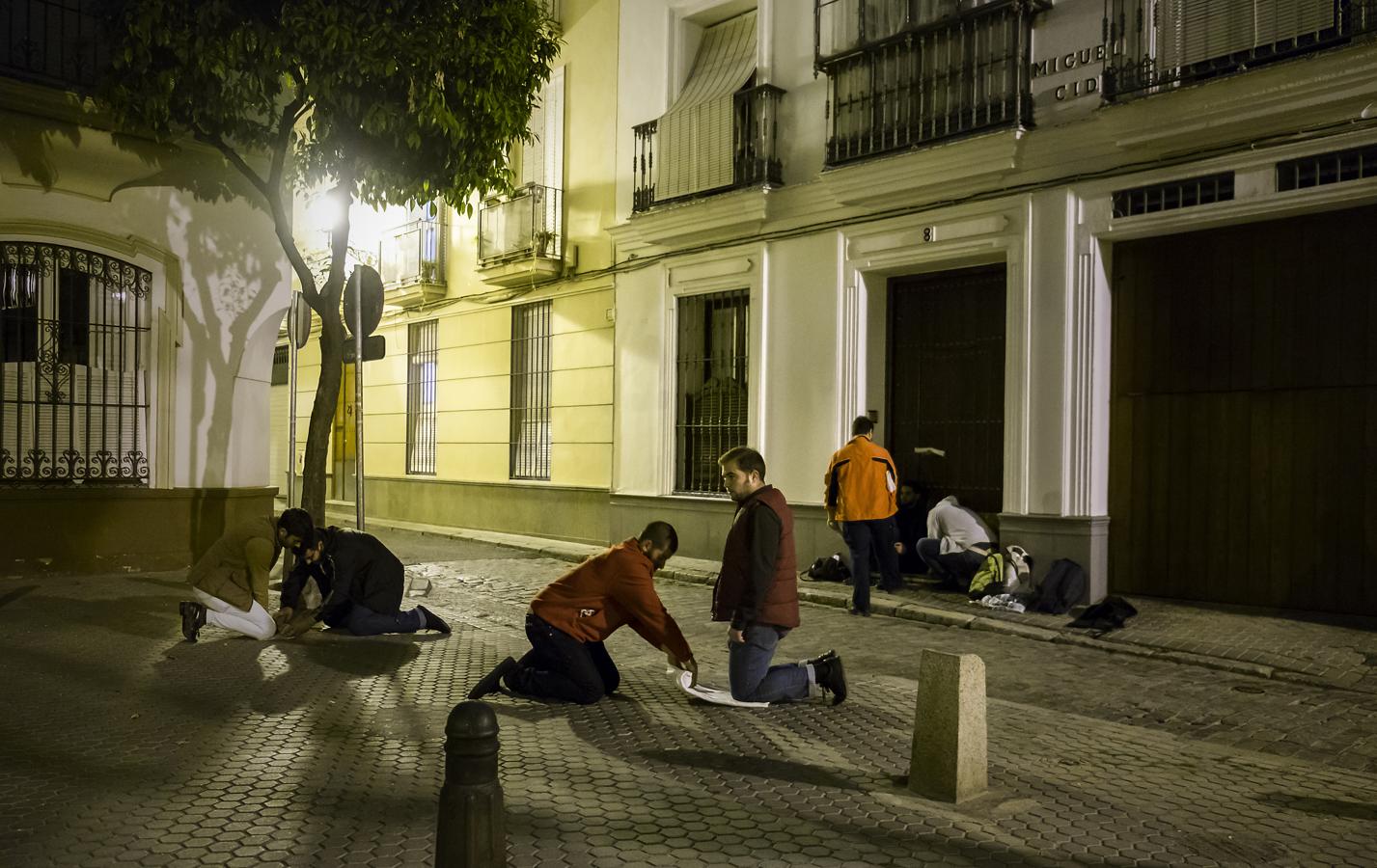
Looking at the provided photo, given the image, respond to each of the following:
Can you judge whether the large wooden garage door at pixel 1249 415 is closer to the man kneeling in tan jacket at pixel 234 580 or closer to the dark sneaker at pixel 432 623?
the dark sneaker at pixel 432 623

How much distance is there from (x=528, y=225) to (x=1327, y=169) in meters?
10.9

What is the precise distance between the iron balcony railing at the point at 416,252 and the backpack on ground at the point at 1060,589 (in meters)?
12.1

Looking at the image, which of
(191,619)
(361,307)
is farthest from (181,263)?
(191,619)

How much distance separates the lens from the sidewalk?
25.8ft

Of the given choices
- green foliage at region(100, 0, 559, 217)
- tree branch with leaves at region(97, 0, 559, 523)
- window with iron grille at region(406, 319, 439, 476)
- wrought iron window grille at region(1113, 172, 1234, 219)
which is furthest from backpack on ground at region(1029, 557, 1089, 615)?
window with iron grille at region(406, 319, 439, 476)

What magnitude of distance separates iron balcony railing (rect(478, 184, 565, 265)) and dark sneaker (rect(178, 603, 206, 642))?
930 centimetres

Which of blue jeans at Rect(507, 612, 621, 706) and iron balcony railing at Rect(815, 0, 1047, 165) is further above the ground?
iron balcony railing at Rect(815, 0, 1047, 165)

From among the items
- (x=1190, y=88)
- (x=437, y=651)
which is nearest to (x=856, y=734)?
(x=437, y=651)

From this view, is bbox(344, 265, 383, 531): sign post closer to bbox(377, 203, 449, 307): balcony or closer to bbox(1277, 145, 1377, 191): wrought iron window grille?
bbox(1277, 145, 1377, 191): wrought iron window grille

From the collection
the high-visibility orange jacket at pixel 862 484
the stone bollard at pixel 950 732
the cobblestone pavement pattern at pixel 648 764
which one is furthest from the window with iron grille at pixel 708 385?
the stone bollard at pixel 950 732

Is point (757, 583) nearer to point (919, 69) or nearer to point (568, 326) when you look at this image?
point (919, 69)

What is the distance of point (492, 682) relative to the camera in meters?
6.46

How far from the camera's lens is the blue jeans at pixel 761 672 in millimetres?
6098

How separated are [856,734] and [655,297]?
10049 mm
